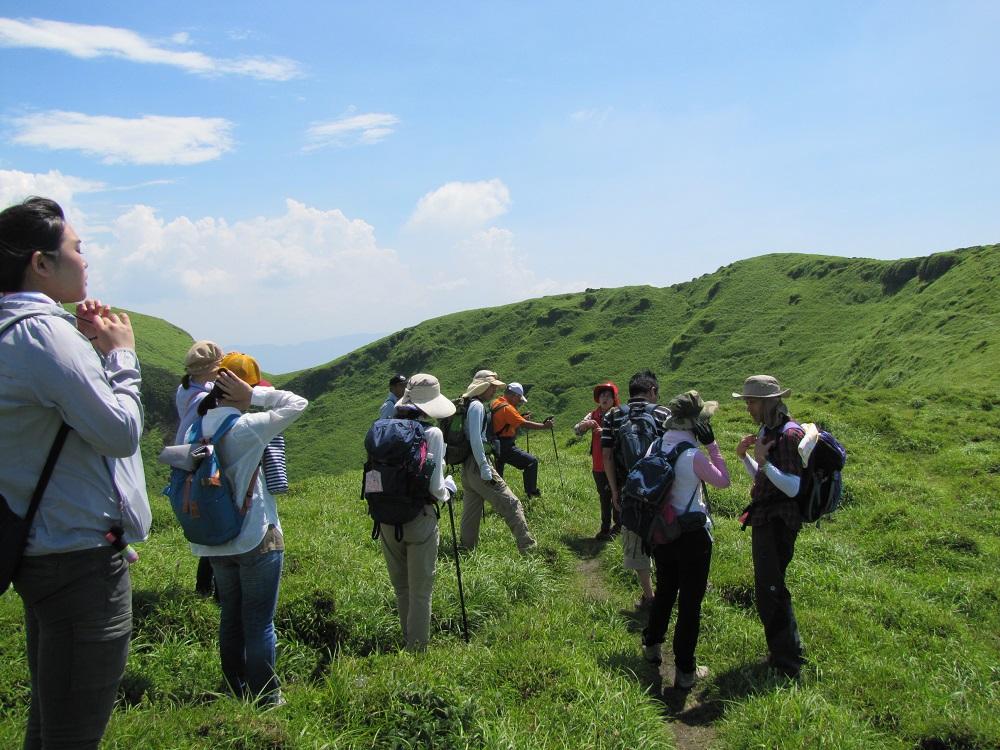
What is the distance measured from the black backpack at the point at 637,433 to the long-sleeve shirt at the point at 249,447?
382cm

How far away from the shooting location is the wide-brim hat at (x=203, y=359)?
17.7ft

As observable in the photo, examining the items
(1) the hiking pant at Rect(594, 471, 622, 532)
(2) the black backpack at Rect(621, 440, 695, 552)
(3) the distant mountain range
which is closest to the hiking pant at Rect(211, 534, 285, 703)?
(2) the black backpack at Rect(621, 440, 695, 552)

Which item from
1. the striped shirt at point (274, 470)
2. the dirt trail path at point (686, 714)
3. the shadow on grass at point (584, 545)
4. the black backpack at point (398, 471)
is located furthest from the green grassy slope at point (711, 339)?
the striped shirt at point (274, 470)

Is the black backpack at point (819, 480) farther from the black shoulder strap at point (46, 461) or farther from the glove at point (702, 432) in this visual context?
the black shoulder strap at point (46, 461)

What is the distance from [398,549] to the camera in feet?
20.3

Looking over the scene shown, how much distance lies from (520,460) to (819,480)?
601 cm

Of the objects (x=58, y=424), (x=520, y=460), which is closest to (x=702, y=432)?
(x=58, y=424)

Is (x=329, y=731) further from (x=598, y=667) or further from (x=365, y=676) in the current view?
(x=598, y=667)

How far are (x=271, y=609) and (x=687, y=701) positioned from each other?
3738 millimetres


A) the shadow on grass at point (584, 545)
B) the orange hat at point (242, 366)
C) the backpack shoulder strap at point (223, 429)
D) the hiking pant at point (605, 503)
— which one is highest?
→ the orange hat at point (242, 366)

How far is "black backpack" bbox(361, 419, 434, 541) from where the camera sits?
5.68m

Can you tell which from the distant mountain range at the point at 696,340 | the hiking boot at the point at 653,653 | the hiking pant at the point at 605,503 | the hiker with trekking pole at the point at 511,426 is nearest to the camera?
the hiking boot at the point at 653,653

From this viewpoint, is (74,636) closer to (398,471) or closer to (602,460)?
(398,471)

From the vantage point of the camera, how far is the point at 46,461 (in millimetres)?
2879
